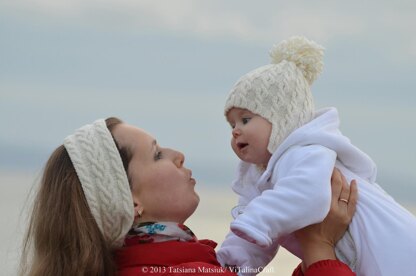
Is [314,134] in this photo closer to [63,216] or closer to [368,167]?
[368,167]

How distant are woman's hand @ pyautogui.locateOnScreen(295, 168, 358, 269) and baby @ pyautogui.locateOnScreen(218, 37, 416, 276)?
0.05 meters

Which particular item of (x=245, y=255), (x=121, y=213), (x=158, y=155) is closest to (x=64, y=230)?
(x=121, y=213)

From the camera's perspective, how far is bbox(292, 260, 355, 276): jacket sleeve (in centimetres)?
366

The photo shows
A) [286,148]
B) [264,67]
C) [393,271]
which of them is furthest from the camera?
[264,67]

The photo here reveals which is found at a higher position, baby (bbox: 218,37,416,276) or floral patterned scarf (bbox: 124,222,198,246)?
baby (bbox: 218,37,416,276)

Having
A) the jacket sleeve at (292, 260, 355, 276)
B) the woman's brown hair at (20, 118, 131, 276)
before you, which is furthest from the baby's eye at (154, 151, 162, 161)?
the jacket sleeve at (292, 260, 355, 276)

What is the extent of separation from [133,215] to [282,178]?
764 mm

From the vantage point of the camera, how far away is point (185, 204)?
4.00m

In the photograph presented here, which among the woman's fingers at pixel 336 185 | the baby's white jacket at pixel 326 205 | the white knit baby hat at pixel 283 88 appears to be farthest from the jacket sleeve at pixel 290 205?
the white knit baby hat at pixel 283 88

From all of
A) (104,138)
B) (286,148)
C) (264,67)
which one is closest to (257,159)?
(286,148)

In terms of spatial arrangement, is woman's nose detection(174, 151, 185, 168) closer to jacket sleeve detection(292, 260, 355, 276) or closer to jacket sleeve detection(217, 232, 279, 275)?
jacket sleeve detection(217, 232, 279, 275)

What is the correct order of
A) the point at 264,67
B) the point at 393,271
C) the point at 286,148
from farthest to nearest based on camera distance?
1. the point at 264,67
2. the point at 286,148
3. the point at 393,271

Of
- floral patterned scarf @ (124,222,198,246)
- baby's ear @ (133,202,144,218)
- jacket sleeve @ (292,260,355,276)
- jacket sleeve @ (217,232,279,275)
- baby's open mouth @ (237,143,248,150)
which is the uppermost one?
baby's open mouth @ (237,143,248,150)

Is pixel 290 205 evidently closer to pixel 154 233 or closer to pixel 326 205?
pixel 326 205
